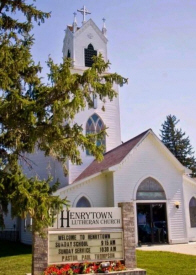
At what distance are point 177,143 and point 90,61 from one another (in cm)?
3366

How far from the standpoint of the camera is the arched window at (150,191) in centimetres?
2042

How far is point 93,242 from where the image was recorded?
31.9ft

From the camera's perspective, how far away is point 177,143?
58.6 m

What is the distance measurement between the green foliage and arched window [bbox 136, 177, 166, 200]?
1118 centimetres

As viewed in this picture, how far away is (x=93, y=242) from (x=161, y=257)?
5437mm

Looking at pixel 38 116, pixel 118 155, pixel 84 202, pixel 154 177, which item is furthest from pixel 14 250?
pixel 38 116

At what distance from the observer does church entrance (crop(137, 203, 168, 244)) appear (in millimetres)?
19875

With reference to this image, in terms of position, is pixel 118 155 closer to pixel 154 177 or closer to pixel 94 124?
pixel 154 177

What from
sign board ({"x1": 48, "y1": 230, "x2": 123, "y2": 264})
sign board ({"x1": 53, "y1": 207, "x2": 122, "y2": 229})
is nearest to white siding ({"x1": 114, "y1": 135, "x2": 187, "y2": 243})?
sign board ({"x1": 53, "y1": 207, "x2": 122, "y2": 229})

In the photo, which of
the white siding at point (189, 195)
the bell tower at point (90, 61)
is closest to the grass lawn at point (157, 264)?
the white siding at point (189, 195)

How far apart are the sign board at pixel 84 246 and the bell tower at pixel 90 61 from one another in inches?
624

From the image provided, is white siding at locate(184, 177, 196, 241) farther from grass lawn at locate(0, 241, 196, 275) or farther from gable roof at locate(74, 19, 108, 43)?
gable roof at locate(74, 19, 108, 43)

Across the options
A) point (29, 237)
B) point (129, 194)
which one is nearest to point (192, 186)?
point (129, 194)

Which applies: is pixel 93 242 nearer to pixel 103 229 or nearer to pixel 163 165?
pixel 103 229
